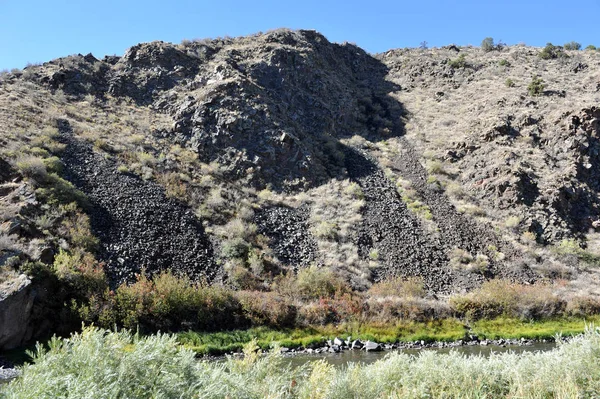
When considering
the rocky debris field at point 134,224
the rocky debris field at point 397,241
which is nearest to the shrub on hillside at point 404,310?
the rocky debris field at point 397,241

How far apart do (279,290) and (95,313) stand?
9.18 metres

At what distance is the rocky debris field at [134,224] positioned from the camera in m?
22.0

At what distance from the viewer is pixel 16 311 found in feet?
53.8


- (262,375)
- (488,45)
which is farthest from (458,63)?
(262,375)

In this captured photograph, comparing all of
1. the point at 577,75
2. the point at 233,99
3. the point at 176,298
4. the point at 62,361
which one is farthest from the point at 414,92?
the point at 62,361

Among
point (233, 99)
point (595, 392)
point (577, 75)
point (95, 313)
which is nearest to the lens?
point (595, 392)

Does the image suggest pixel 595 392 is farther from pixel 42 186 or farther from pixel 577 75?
pixel 577 75

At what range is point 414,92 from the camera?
51.8 m

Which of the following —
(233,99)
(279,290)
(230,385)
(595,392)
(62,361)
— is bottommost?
(279,290)

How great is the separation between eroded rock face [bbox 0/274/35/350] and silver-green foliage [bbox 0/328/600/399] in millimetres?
11024

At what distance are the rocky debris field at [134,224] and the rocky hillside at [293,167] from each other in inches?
4.4

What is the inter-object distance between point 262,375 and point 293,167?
28.0 metres

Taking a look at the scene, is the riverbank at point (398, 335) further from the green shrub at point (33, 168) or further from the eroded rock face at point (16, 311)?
the green shrub at point (33, 168)

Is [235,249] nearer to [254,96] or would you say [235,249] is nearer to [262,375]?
[262,375]
